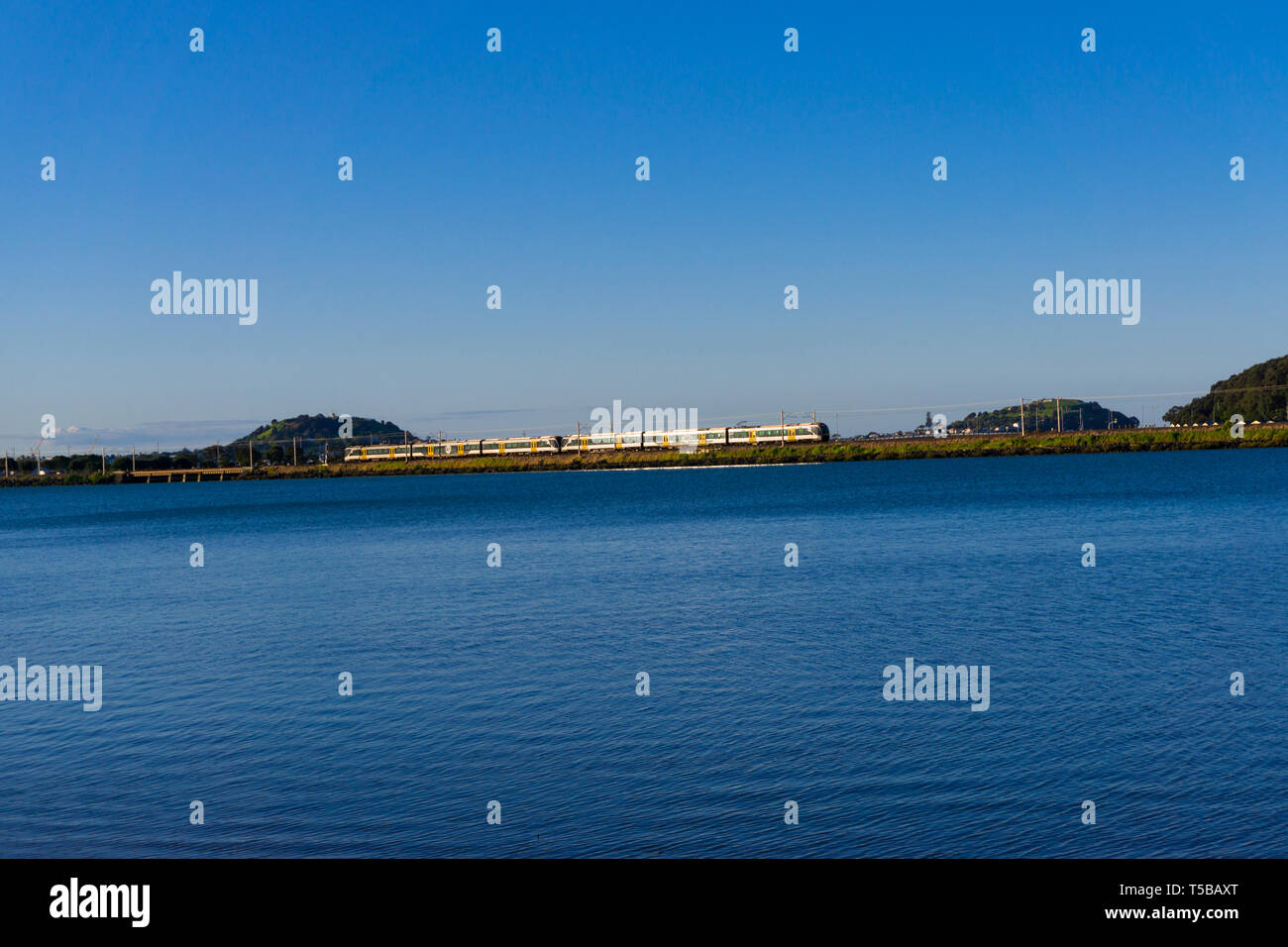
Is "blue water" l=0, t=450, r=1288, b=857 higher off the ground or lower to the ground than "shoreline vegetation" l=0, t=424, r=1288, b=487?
lower

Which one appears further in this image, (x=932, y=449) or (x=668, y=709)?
(x=932, y=449)

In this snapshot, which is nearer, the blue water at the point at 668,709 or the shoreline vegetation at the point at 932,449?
the blue water at the point at 668,709

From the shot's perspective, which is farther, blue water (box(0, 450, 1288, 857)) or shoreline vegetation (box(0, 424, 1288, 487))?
shoreline vegetation (box(0, 424, 1288, 487))

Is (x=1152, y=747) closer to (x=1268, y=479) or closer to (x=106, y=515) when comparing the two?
(x=1268, y=479)

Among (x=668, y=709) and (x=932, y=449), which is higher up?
(x=932, y=449)

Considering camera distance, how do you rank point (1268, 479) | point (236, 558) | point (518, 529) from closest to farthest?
Result: point (236, 558), point (518, 529), point (1268, 479)

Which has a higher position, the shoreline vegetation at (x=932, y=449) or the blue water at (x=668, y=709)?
the shoreline vegetation at (x=932, y=449)

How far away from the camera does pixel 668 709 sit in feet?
49.7

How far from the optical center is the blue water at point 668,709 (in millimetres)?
10266

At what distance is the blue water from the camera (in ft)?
33.7

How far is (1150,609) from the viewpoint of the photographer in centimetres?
2284
